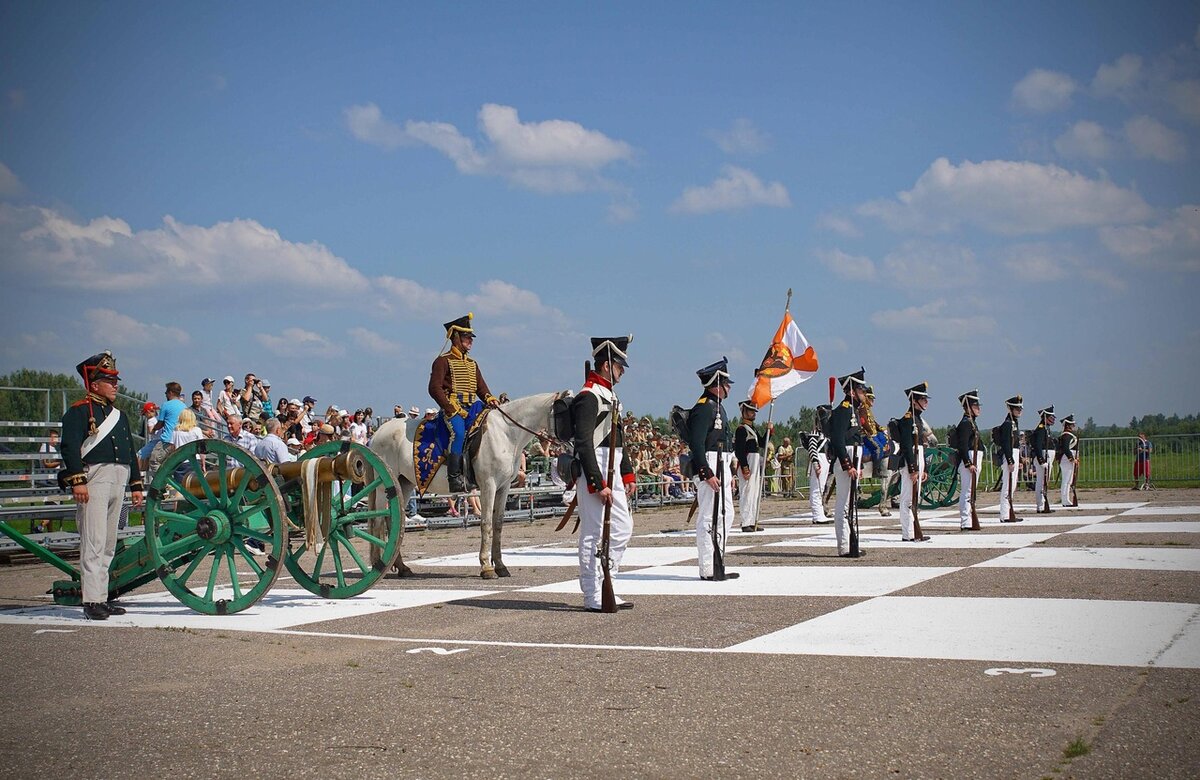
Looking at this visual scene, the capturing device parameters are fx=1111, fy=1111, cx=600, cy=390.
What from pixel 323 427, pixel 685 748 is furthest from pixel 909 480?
pixel 685 748

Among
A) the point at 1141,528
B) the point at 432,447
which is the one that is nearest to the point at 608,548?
the point at 432,447

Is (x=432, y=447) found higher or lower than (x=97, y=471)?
higher

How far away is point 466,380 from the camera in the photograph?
12156mm

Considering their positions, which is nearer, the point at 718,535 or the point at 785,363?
the point at 718,535

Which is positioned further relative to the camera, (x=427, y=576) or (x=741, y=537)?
(x=741, y=537)

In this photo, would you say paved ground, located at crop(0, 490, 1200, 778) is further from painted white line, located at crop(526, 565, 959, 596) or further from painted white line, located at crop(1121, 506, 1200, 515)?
painted white line, located at crop(1121, 506, 1200, 515)

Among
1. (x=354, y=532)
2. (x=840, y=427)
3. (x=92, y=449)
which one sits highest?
(x=840, y=427)

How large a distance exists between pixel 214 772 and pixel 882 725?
9.59ft

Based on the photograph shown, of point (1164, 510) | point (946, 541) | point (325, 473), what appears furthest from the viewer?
point (1164, 510)

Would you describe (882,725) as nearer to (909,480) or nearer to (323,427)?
(909,480)

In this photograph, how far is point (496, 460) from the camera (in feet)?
39.2

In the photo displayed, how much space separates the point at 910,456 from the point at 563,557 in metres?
5.18

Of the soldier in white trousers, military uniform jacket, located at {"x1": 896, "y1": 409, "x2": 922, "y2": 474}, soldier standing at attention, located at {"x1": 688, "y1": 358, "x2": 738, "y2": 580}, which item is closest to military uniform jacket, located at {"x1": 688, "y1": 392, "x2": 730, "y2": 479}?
soldier standing at attention, located at {"x1": 688, "y1": 358, "x2": 738, "y2": 580}

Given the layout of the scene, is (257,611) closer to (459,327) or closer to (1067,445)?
(459,327)
